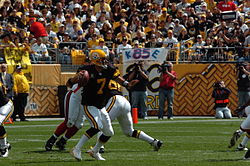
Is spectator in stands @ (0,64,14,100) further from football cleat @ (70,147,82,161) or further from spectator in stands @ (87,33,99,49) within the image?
football cleat @ (70,147,82,161)

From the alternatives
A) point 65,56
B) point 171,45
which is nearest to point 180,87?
point 171,45

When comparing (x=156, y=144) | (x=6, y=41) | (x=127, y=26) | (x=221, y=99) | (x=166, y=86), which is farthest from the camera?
(x=127, y=26)

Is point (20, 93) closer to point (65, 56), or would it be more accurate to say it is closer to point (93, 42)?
point (65, 56)

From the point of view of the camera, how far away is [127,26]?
2698 centimetres

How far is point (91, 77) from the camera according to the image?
35.6 feet

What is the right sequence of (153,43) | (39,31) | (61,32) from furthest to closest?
(61,32) < (153,43) < (39,31)

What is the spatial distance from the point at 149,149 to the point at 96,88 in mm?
2314

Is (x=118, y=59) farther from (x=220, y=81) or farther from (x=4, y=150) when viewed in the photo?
(x=4, y=150)

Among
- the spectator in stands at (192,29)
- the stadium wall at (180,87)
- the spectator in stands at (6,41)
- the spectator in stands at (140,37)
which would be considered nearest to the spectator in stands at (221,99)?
the stadium wall at (180,87)

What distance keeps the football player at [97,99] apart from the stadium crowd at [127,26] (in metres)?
12.6

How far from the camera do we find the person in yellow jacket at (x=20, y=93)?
22.0m

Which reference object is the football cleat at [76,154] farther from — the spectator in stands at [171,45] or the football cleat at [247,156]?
the spectator in stands at [171,45]

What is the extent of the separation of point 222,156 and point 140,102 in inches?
445

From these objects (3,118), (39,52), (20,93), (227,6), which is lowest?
(20,93)
